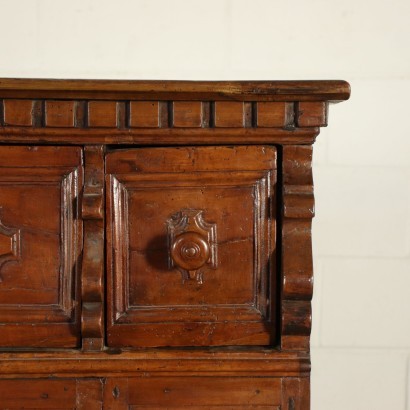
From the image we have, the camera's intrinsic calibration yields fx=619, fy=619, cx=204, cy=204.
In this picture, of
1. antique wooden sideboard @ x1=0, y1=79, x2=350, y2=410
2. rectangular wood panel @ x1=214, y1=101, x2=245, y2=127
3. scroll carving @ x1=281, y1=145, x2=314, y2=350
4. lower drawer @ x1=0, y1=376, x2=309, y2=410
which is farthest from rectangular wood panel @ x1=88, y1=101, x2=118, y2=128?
lower drawer @ x1=0, y1=376, x2=309, y2=410

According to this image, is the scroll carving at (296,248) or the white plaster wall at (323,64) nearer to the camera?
the scroll carving at (296,248)

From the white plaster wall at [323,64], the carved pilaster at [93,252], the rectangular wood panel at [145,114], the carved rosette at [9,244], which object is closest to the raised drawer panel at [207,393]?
the carved pilaster at [93,252]

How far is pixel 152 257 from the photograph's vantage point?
1.06m

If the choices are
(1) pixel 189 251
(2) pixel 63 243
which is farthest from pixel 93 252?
(1) pixel 189 251

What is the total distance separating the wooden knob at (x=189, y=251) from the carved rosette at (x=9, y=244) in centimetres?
27

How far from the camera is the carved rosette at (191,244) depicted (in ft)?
3.35

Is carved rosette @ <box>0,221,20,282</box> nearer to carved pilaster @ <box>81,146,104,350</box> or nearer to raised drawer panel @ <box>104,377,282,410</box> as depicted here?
carved pilaster @ <box>81,146,104,350</box>

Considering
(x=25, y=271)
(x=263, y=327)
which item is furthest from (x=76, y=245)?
(x=263, y=327)

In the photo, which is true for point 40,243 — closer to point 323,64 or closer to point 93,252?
point 93,252

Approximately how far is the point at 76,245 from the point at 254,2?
2.73 feet

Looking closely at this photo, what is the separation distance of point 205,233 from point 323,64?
709mm

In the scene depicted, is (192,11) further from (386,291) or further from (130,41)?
(386,291)

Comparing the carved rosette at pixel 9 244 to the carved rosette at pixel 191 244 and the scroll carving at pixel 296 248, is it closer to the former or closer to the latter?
the carved rosette at pixel 191 244

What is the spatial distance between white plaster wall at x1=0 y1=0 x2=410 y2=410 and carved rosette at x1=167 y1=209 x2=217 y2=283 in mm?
585
